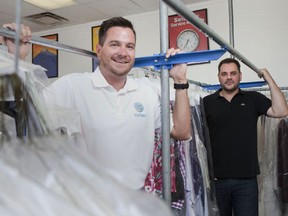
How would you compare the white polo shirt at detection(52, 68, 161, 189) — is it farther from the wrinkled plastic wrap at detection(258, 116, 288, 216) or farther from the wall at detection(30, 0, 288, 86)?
the wall at detection(30, 0, 288, 86)

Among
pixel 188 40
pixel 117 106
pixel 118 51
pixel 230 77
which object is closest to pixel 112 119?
pixel 117 106

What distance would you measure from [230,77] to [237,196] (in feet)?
2.92

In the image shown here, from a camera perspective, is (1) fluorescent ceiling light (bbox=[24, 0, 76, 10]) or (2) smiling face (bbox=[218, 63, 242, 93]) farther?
(1) fluorescent ceiling light (bbox=[24, 0, 76, 10])

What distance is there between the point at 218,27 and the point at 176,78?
301 cm

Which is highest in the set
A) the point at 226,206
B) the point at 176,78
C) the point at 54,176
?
the point at 176,78

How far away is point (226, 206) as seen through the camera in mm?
2545

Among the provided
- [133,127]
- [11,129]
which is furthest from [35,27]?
[11,129]

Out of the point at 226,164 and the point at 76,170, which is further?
the point at 226,164

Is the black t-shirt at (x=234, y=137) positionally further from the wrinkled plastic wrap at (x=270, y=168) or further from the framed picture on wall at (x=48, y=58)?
the framed picture on wall at (x=48, y=58)

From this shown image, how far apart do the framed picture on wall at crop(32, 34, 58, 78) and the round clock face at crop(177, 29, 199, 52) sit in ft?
6.58

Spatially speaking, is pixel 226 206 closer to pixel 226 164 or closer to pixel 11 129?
pixel 226 164

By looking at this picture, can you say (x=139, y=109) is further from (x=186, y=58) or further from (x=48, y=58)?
(x=48, y=58)

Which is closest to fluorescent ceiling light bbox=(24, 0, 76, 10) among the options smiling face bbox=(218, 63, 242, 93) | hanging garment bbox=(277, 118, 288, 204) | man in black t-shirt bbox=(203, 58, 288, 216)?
smiling face bbox=(218, 63, 242, 93)

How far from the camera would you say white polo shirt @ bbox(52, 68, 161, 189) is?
4.80ft
